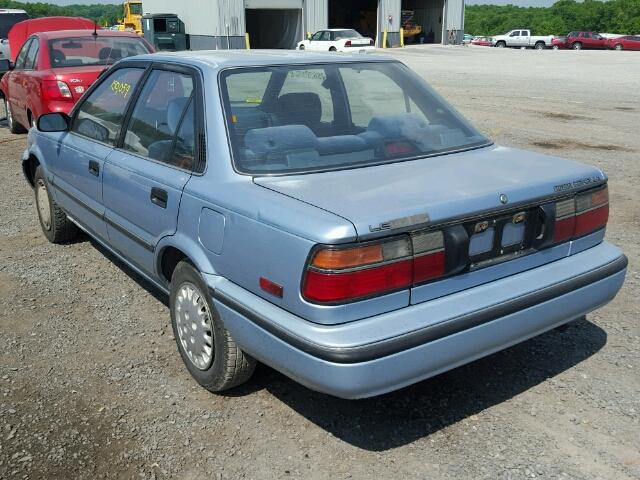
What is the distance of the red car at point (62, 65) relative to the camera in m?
8.59

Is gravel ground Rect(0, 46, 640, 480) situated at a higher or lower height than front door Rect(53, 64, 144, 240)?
lower

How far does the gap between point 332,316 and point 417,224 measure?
0.49 m

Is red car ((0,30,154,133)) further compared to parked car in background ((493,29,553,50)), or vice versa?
parked car in background ((493,29,553,50))

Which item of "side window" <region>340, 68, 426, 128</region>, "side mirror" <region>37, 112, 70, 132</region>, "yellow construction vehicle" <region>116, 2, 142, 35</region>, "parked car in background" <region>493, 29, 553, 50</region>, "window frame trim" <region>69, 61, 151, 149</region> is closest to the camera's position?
"side window" <region>340, 68, 426, 128</region>

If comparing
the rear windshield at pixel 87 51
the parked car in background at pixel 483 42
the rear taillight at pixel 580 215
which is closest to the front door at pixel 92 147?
the rear taillight at pixel 580 215

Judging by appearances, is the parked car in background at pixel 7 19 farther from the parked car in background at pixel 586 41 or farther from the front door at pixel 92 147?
the parked car in background at pixel 586 41

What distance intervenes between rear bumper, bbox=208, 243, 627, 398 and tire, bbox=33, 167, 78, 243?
295 cm

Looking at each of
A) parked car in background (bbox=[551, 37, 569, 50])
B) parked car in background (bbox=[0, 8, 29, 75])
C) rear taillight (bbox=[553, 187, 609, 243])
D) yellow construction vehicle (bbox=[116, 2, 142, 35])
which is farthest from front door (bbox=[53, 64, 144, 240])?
parked car in background (bbox=[551, 37, 569, 50])

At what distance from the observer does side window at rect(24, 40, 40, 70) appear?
9.31 metres

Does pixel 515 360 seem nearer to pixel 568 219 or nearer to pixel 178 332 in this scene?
pixel 568 219

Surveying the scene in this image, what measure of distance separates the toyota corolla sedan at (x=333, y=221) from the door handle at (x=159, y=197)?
0.01 m

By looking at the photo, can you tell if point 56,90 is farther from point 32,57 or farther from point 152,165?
point 152,165

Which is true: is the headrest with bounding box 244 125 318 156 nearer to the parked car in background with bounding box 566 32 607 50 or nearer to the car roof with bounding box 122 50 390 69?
the car roof with bounding box 122 50 390 69

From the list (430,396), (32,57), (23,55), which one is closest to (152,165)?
(430,396)
